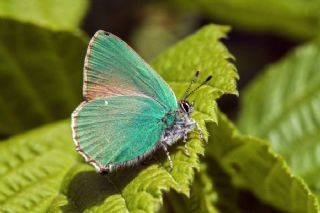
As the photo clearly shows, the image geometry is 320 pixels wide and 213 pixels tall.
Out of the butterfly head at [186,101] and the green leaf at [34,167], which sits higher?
the butterfly head at [186,101]

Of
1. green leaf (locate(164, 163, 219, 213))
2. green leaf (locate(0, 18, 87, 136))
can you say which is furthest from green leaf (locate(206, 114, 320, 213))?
green leaf (locate(0, 18, 87, 136))

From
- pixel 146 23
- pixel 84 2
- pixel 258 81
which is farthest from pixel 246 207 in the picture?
pixel 146 23

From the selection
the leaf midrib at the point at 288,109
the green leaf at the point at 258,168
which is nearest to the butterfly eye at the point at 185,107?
the green leaf at the point at 258,168

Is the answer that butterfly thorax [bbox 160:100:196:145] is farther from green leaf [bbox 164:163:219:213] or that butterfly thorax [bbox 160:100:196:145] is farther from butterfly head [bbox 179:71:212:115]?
green leaf [bbox 164:163:219:213]

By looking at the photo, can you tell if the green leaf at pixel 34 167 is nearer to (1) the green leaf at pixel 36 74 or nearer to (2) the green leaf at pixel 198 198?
(1) the green leaf at pixel 36 74

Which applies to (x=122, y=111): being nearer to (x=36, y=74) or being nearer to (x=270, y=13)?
(x=36, y=74)

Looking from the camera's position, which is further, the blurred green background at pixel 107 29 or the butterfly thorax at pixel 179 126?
the blurred green background at pixel 107 29
